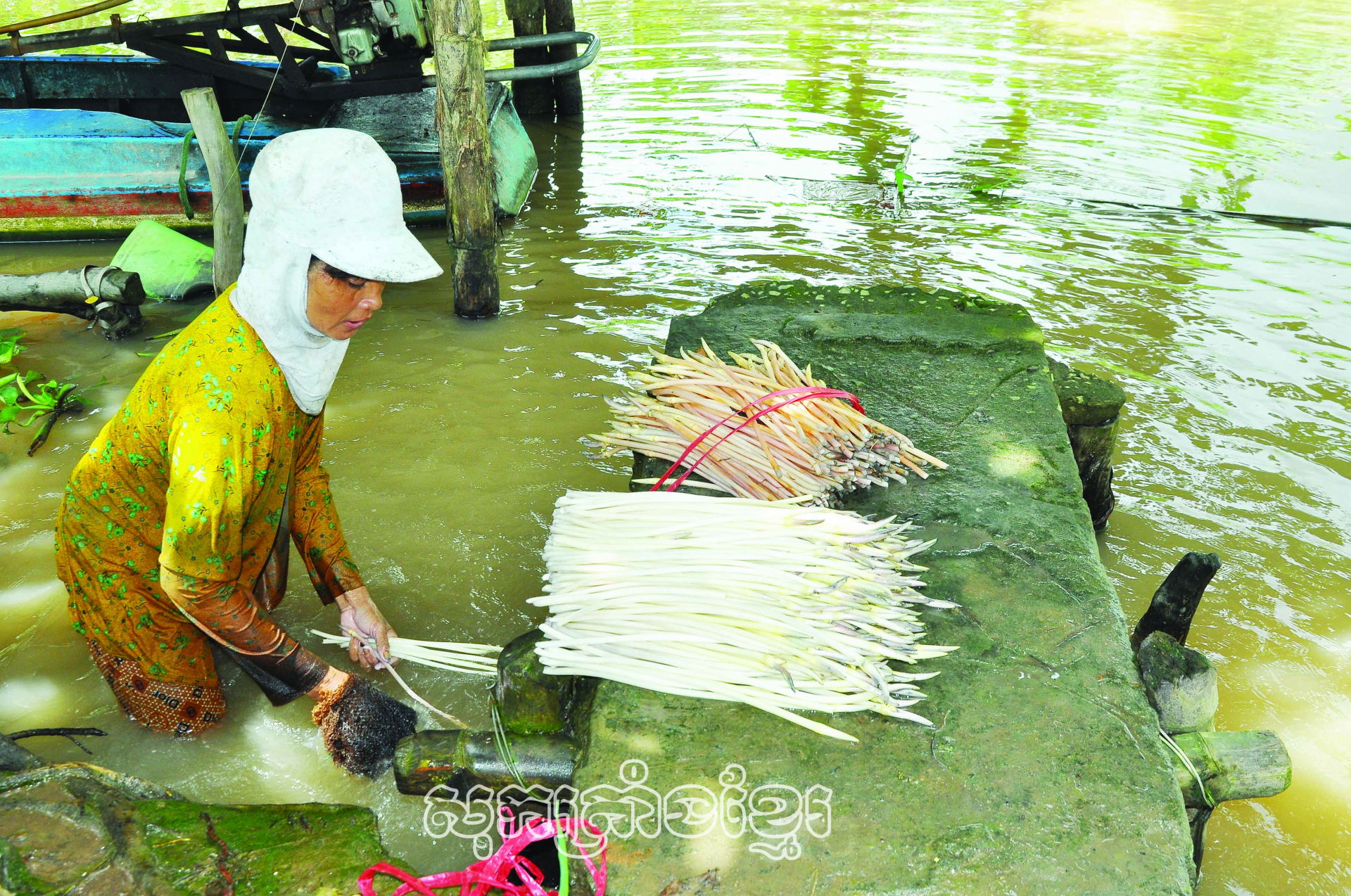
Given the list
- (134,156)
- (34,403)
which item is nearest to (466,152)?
(34,403)

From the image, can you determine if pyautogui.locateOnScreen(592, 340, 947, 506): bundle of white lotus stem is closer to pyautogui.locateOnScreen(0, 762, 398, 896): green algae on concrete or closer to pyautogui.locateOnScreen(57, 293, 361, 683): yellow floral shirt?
pyautogui.locateOnScreen(57, 293, 361, 683): yellow floral shirt

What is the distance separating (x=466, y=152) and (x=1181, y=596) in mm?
4382

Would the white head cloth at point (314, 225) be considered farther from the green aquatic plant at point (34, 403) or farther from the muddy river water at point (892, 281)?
the green aquatic plant at point (34, 403)

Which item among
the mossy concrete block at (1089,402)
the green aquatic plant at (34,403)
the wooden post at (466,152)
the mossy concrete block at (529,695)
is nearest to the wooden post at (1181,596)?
the mossy concrete block at (1089,402)

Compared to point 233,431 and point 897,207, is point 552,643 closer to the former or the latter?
point 233,431

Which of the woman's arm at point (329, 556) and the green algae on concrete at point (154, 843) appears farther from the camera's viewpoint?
the woman's arm at point (329, 556)

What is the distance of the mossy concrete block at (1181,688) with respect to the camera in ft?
7.38

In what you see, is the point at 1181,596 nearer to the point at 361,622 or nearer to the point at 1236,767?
the point at 1236,767

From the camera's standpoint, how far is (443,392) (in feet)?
16.0

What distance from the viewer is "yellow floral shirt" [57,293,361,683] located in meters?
2.09

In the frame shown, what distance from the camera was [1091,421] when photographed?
3771mm

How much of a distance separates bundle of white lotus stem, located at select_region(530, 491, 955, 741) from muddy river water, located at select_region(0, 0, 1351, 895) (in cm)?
73

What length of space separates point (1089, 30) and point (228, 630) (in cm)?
1686

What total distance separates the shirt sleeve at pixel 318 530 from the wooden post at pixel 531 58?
6.58m
